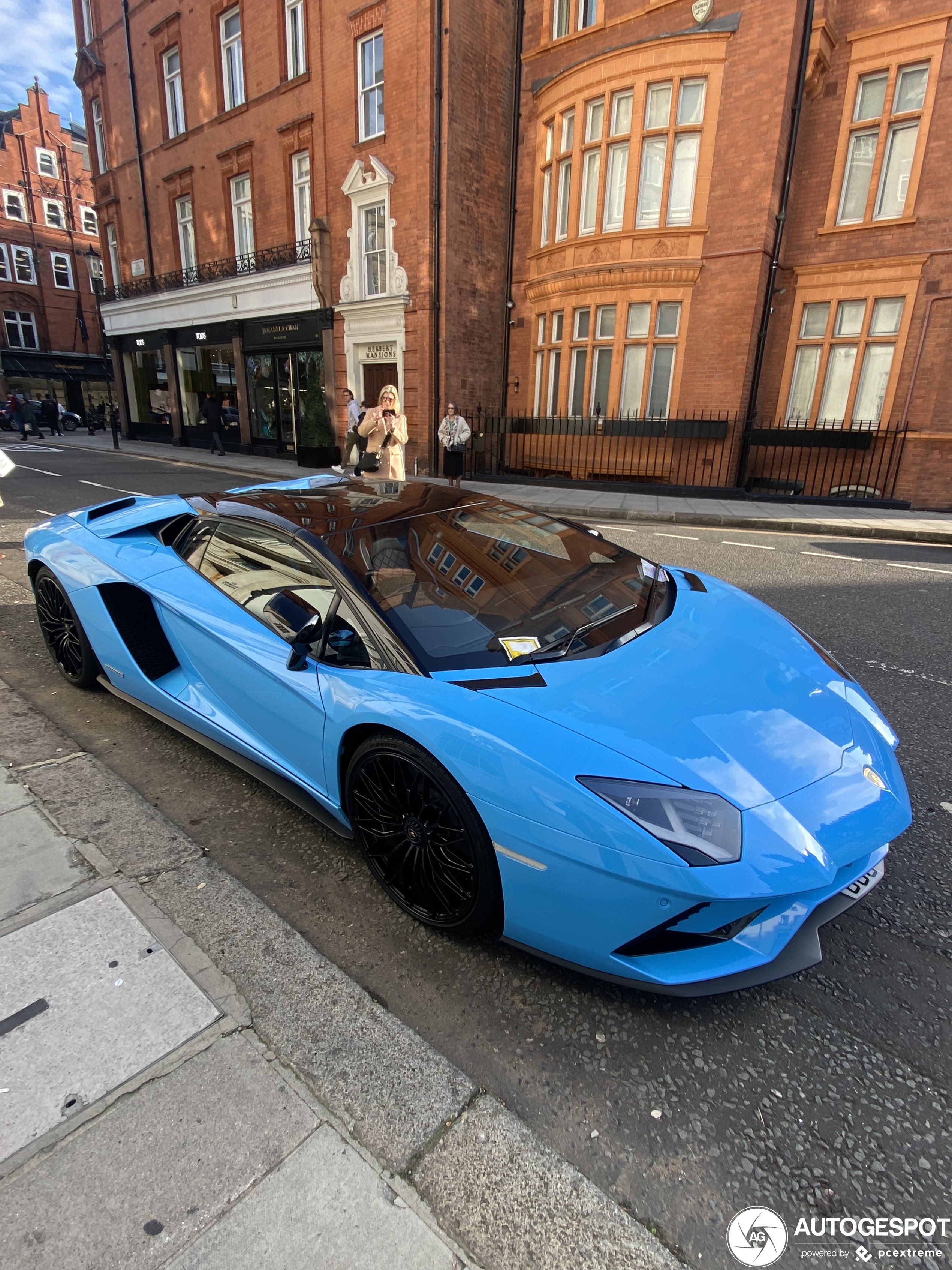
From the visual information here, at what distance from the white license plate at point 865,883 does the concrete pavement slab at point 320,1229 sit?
133 cm

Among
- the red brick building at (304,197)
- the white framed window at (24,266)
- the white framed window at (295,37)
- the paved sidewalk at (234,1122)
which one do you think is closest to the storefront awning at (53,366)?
the white framed window at (24,266)

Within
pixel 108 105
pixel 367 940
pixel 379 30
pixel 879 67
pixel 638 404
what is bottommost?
pixel 367 940

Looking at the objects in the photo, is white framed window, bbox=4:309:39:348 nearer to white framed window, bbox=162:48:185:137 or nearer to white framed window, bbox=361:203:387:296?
white framed window, bbox=162:48:185:137

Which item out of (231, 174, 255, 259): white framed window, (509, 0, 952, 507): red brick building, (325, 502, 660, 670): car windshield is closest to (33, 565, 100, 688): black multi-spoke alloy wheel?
(325, 502, 660, 670): car windshield

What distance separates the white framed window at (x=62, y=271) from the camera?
39.0 metres

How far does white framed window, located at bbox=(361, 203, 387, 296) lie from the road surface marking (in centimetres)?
1313

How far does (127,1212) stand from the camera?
133 cm

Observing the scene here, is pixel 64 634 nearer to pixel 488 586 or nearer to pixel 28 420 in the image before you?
pixel 488 586

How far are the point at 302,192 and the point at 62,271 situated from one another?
30747 millimetres

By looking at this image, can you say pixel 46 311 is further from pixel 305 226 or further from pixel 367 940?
pixel 367 940

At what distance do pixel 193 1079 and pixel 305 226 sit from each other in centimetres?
2100

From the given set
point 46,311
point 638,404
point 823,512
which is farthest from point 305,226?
point 46,311

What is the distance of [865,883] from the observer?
1.92 meters

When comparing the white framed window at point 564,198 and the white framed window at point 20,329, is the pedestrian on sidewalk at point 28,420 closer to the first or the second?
the white framed window at point 20,329
